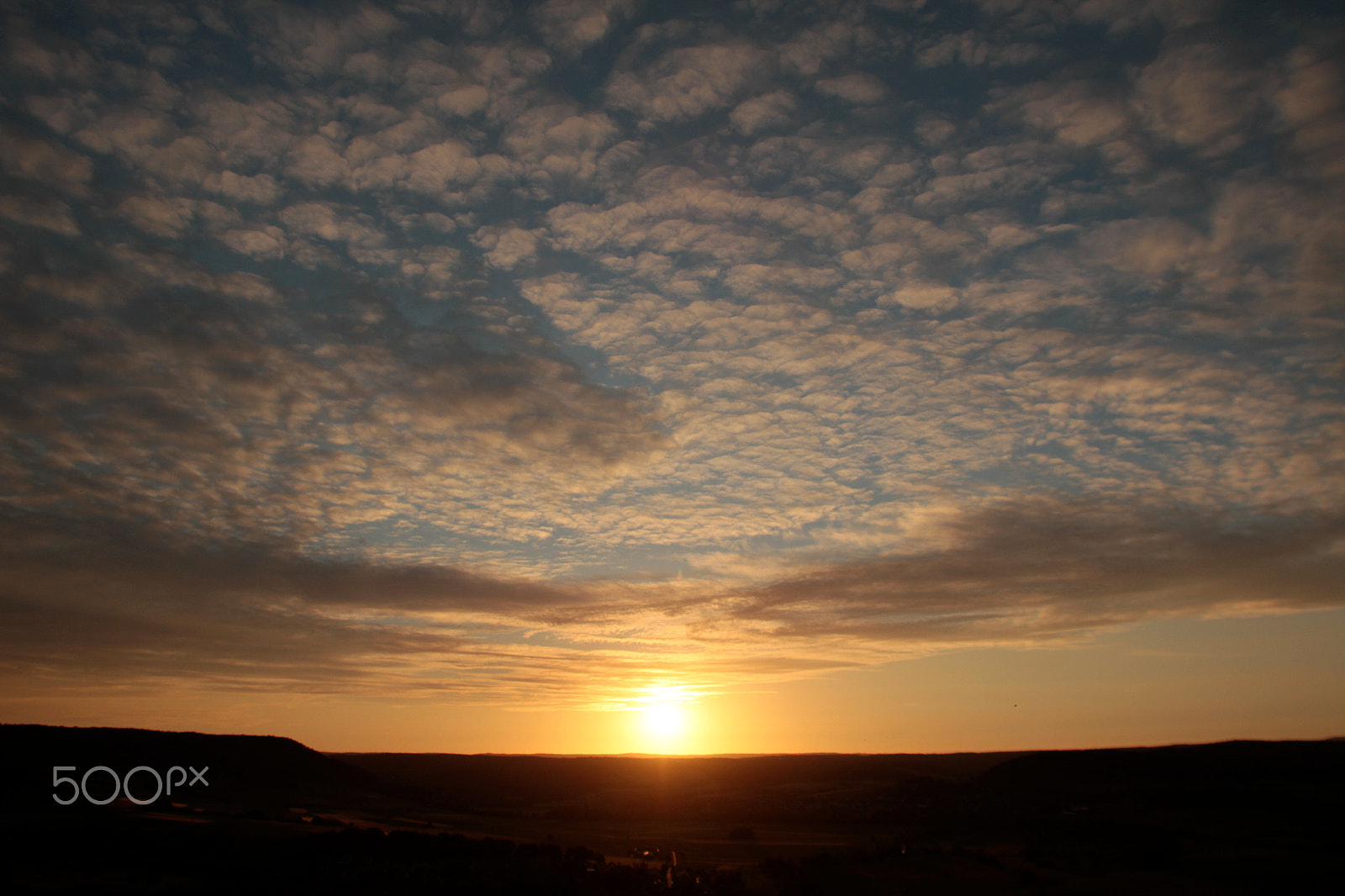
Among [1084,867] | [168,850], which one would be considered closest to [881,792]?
[1084,867]

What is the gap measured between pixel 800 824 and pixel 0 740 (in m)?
73.3

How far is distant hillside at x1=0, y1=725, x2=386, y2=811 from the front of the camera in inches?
2544

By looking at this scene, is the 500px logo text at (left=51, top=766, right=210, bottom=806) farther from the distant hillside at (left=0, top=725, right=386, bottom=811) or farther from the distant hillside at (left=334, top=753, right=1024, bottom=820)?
the distant hillside at (left=334, top=753, right=1024, bottom=820)

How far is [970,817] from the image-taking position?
63438 mm

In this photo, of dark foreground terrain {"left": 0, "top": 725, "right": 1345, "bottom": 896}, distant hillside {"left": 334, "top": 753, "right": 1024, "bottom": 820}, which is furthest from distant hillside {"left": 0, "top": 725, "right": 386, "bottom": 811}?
distant hillside {"left": 334, "top": 753, "right": 1024, "bottom": 820}

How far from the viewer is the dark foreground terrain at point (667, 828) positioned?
1362 inches

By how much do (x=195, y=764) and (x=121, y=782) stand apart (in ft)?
24.8

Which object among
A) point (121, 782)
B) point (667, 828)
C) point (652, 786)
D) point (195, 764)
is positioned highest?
point (195, 764)

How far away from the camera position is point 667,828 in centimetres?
6638

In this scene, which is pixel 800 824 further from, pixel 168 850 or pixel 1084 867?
pixel 168 850

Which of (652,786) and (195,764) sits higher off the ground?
(195,764)

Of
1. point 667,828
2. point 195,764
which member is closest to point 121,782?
point 195,764

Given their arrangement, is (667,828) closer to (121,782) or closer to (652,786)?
(121,782)

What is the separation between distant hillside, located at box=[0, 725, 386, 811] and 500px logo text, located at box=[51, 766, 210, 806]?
17.3 inches
